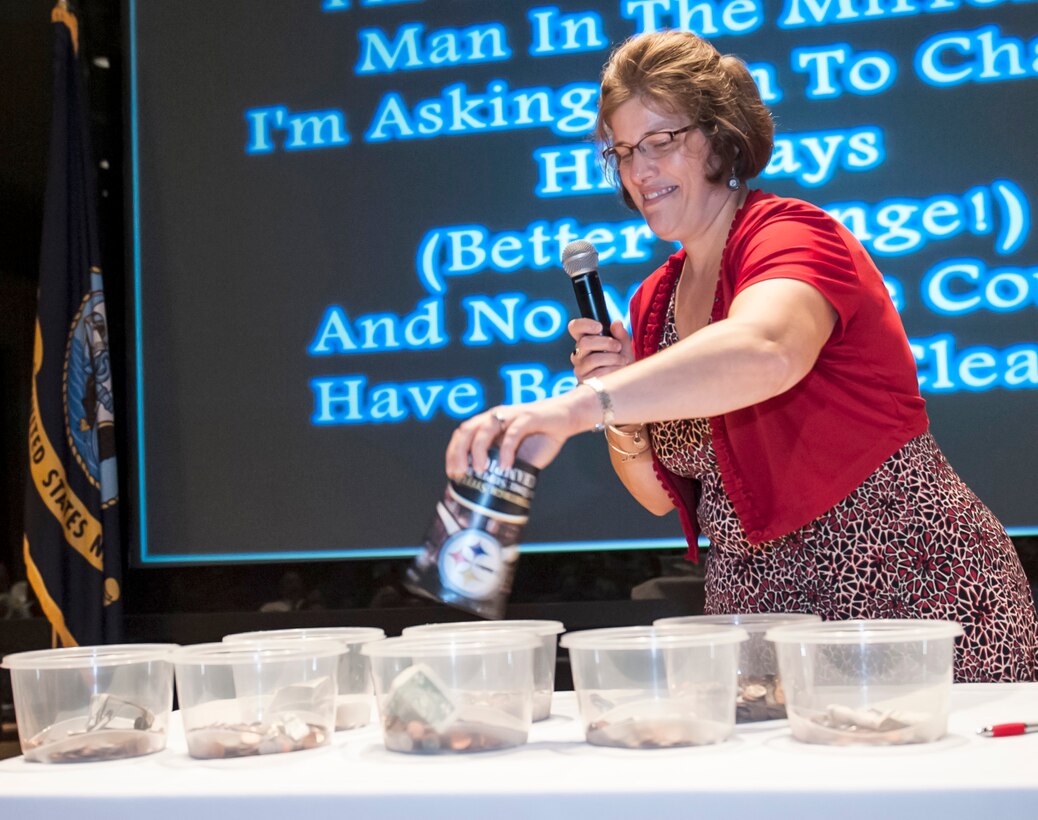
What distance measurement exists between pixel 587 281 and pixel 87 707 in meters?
0.80

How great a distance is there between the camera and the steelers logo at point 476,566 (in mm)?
1040

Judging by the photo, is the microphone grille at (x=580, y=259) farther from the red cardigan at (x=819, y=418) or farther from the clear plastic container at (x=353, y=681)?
the clear plastic container at (x=353, y=681)

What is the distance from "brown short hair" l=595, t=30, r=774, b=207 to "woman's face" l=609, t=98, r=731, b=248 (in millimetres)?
13

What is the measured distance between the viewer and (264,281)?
3518 mm

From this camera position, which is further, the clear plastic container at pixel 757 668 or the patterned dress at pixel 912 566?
the patterned dress at pixel 912 566

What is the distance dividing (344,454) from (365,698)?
2251 millimetres

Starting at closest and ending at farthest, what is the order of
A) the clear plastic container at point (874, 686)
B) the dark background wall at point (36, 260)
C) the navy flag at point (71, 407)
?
the clear plastic container at point (874, 686) → the navy flag at point (71, 407) → the dark background wall at point (36, 260)

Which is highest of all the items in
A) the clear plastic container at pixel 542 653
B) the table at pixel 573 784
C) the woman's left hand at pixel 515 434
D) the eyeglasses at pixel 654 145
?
the eyeglasses at pixel 654 145

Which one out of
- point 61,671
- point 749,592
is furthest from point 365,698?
point 749,592

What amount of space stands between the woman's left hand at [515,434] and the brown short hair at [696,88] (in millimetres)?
668

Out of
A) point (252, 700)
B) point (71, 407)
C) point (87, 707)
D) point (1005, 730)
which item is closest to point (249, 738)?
point (252, 700)

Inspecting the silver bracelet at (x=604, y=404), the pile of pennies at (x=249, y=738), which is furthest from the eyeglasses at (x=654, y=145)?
the pile of pennies at (x=249, y=738)

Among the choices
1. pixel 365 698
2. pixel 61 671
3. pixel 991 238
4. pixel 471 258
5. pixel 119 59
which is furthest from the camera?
pixel 119 59

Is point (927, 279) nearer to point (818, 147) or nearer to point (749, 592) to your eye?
point (818, 147)
